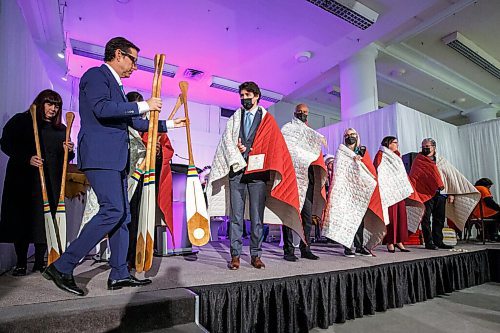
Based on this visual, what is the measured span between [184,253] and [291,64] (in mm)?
4747

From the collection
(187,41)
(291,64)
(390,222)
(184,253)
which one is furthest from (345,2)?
(184,253)

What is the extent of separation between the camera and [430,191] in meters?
3.84

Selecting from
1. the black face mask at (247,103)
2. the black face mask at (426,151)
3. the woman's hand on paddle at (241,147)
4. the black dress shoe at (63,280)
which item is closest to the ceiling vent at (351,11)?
the black face mask at (426,151)

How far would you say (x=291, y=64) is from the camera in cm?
677

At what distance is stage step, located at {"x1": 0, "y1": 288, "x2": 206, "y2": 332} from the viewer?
1.28 m

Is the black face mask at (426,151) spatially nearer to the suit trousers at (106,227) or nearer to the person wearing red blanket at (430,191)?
the person wearing red blanket at (430,191)

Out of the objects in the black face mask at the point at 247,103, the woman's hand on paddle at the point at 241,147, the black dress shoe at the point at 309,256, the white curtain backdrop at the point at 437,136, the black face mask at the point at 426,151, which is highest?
the white curtain backdrop at the point at 437,136

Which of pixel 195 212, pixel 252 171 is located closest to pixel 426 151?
pixel 252 171

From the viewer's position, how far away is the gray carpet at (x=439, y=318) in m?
2.21

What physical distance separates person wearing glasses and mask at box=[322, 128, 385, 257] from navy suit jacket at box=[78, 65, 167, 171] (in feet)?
6.79

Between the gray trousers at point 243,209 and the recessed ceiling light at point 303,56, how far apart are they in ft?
14.6

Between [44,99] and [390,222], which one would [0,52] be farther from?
[390,222]

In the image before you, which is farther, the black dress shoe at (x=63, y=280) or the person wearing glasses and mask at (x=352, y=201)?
the person wearing glasses and mask at (x=352, y=201)

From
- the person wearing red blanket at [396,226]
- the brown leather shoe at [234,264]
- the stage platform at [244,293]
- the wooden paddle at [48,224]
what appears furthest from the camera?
the person wearing red blanket at [396,226]
